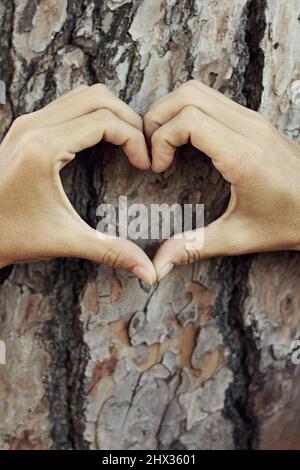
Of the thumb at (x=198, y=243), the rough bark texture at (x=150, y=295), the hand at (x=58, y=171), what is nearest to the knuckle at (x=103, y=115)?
the hand at (x=58, y=171)

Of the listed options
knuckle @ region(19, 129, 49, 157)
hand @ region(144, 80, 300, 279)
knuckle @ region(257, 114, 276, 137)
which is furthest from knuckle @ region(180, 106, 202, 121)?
knuckle @ region(19, 129, 49, 157)

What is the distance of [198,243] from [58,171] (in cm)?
29

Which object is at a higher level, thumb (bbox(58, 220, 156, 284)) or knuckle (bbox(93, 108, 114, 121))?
knuckle (bbox(93, 108, 114, 121))

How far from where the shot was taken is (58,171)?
4.02 feet

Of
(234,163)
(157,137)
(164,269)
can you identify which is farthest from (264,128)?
(164,269)

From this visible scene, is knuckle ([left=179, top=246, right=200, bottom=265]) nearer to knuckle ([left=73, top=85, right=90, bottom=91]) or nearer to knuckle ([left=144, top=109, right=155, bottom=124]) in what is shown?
knuckle ([left=144, top=109, right=155, bottom=124])

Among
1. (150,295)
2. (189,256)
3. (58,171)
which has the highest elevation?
(58,171)

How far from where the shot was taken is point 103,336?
4.83 ft

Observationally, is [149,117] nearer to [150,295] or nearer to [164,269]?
[164,269]

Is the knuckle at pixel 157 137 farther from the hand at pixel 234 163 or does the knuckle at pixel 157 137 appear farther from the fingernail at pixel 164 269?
the fingernail at pixel 164 269

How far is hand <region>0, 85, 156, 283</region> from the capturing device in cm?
121

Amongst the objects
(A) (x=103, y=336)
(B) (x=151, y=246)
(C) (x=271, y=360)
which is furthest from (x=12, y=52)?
(C) (x=271, y=360)

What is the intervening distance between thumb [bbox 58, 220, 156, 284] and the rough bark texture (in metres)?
0.12

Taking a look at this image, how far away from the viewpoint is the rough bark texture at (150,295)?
1296 mm
